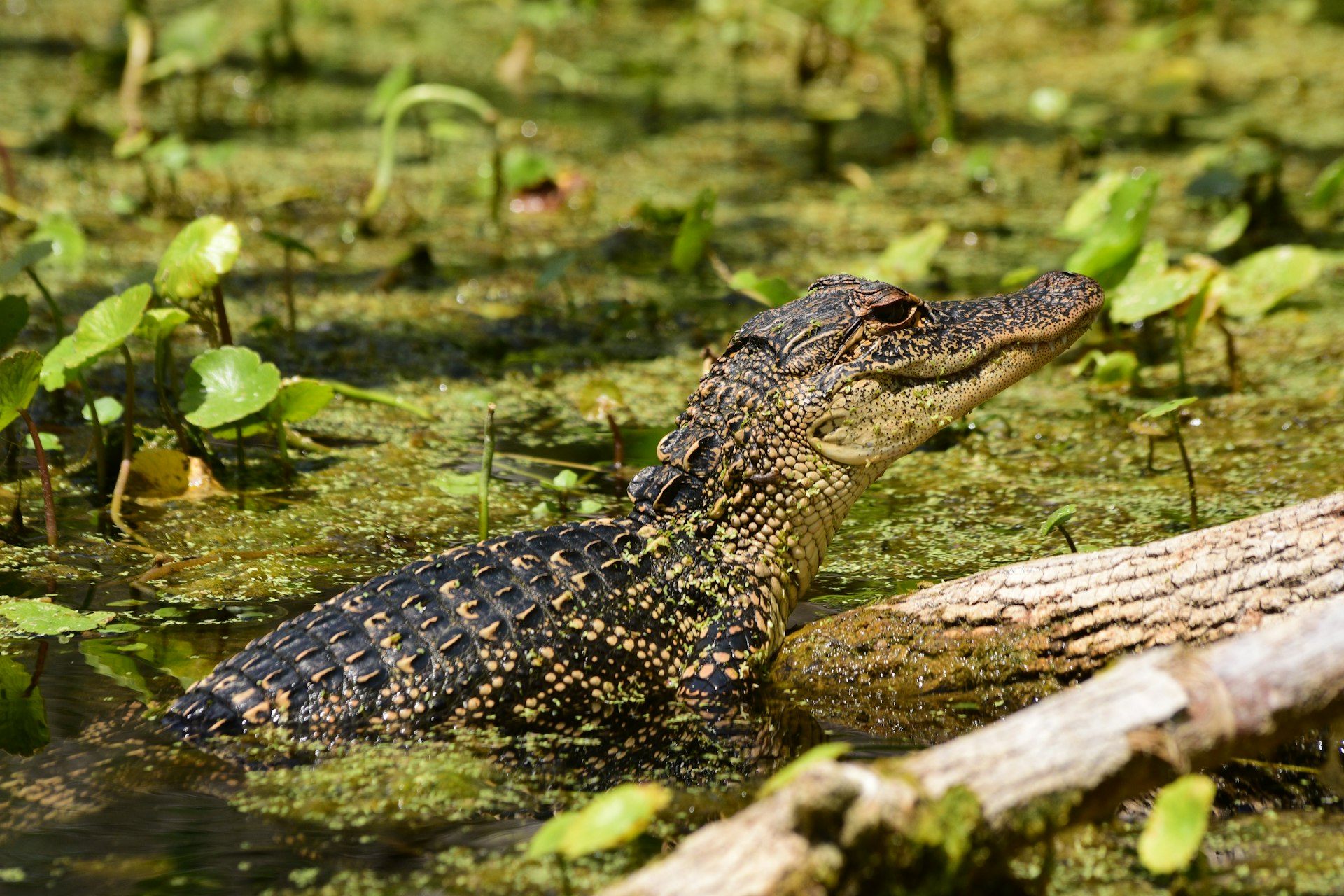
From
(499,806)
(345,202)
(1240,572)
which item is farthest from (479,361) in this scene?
(1240,572)

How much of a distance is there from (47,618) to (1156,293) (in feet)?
12.1

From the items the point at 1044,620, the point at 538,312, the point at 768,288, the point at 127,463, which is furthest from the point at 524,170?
the point at 1044,620

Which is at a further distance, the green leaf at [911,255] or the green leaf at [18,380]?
the green leaf at [911,255]

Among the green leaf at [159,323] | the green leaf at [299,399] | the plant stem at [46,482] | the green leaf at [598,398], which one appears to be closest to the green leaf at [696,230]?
the green leaf at [598,398]

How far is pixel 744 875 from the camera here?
1.90 meters

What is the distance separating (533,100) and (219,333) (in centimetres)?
507

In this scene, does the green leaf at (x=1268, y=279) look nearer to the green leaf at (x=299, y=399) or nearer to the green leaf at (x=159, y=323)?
the green leaf at (x=299, y=399)

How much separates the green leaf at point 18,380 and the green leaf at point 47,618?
0.57 m

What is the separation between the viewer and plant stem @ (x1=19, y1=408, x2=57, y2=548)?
12.3 ft

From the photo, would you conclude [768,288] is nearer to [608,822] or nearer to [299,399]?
[299,399]

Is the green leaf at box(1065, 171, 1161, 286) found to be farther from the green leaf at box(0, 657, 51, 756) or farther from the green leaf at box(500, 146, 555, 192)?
the green leaf at box(0, 657, 51, 756)

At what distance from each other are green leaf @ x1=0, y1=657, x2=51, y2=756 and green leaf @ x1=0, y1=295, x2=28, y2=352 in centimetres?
135

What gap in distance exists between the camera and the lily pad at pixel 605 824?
6.37ft

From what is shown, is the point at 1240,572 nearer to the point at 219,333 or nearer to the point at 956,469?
the point at 956,469
